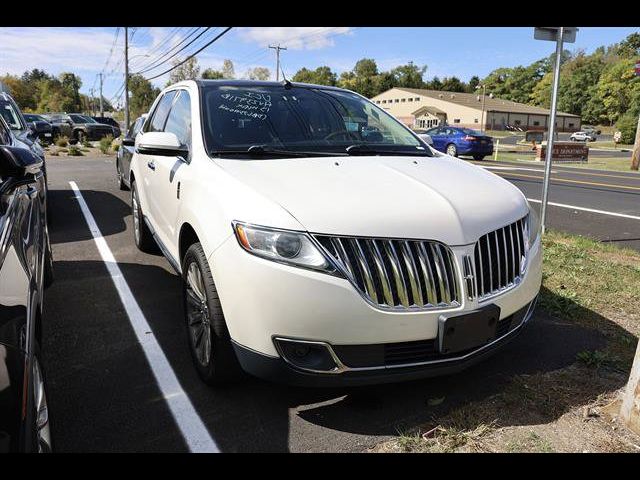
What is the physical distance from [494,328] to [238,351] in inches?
49.6

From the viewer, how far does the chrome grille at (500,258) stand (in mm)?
2502

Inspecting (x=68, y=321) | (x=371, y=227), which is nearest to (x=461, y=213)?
(x=371, y=227)

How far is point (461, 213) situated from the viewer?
2.52m

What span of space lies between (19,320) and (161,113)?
11.4ft

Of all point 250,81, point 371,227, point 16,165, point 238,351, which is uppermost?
point 250,81

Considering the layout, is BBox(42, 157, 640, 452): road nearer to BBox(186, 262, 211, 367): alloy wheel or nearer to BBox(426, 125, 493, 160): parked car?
BBox(186, 262, 211, 367): alloy wheel

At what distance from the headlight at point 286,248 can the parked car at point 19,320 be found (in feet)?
3.02

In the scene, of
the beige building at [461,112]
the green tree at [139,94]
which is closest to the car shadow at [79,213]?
the green tree at [139,94]

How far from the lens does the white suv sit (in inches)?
89.4

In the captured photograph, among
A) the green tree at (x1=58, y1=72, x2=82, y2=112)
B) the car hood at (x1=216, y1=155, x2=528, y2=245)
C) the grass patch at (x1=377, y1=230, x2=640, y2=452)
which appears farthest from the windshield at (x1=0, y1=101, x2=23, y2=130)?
the green tree at (x1=58, y1=72, x2=82, y2=112)

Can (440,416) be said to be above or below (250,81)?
below

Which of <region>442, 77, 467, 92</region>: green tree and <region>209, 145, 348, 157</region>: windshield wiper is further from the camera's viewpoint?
<region>442, 77, 467, 92</region>: green tree

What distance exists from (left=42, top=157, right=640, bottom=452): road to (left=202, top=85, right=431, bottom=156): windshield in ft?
4.74

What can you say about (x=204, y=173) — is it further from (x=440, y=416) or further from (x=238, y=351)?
(x=440, y=416)
